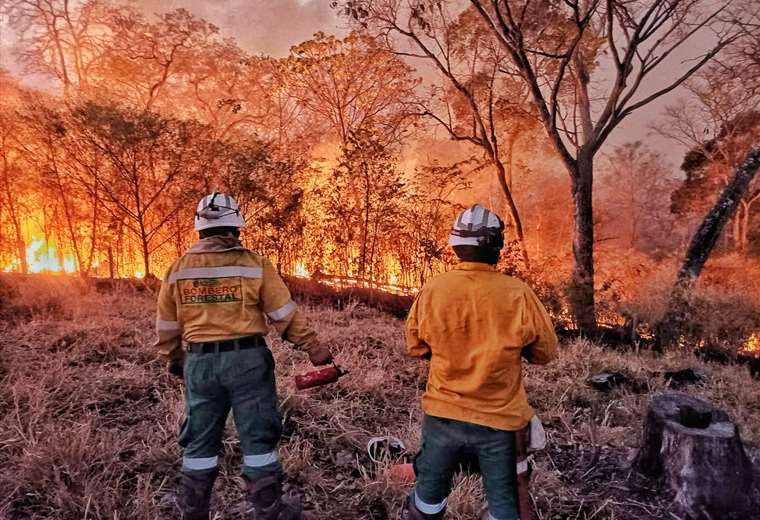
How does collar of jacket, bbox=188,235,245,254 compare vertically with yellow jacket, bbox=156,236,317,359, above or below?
above

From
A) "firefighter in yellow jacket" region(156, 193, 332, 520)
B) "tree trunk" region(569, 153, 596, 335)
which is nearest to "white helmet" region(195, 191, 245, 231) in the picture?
"firefighter in yellow jacket" region(156, 193, 332, 520)

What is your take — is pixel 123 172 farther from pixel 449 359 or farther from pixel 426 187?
pixel 449 359

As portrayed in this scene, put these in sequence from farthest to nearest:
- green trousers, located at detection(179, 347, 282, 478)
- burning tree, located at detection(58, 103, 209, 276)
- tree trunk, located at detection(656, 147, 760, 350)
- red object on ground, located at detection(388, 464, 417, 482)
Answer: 1. burning tree, located at detection(58, 103, 209, 276)
2. tree trunk, located at detection(656, 147, 760, 350)
3. red object on ground, located at detection(388, 464, 417, 482)
4. green trousers, located at detection(179, 347, 282, 478)

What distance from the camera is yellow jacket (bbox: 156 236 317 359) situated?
2.14 meters

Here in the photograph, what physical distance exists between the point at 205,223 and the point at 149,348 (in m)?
3.57

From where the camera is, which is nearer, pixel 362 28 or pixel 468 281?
pixel 468 281

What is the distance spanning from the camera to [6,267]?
14148mm

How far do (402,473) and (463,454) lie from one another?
1.09 metres

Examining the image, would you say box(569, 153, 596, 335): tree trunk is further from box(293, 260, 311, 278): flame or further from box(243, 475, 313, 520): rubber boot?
box(243, 475, 313, 520): rubber boot

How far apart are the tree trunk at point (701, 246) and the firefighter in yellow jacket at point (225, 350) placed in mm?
8340

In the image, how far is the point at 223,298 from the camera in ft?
7.09

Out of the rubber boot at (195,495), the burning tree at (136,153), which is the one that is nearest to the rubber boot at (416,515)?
the rubber boot at (195,495)

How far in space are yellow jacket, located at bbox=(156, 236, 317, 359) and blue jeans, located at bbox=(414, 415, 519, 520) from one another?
81cm

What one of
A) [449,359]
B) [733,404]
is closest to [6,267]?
[449,359]
